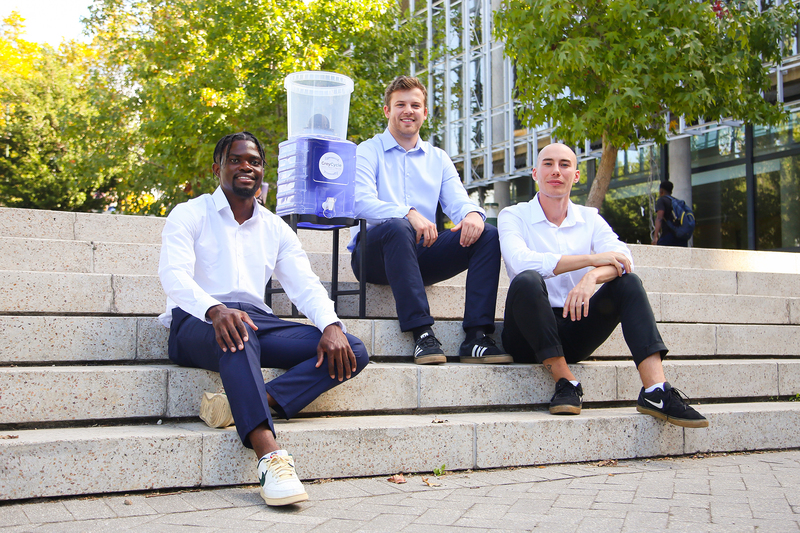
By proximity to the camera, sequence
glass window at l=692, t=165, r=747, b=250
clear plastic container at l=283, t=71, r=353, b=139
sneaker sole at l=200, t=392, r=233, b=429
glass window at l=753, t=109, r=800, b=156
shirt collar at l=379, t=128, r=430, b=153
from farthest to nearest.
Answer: glass window at l=692, t=165, r=747, b=250
glass window at l=753, t=109, r=800, b=156
clear plastic container at l=283, t=71, r=353, b=139
shirt collar at l=379, t=128, r=430, b=153
sneaker sole at l=200, t=392, r=233, b=429

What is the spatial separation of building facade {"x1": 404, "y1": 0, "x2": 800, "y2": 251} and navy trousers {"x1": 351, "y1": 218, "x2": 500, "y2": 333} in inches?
273

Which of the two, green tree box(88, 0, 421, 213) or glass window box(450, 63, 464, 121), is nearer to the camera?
green tree box(88, 0, 421, 213)

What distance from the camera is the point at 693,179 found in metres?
17.5

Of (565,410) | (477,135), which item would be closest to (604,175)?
(565,410)

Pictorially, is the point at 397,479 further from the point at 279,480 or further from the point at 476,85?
the point at 476,85

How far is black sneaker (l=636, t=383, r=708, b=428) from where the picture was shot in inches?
158

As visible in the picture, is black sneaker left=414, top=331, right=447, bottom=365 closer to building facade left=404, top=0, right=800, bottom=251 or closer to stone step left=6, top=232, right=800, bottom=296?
stone step left=6, top=232, right=800, bottom=296

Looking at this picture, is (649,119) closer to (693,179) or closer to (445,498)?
(445,498)

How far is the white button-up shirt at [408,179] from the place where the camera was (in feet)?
16.6

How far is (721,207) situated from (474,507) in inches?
612

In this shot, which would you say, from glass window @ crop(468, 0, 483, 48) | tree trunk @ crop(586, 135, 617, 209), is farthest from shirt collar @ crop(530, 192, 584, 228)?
glass window @ crop(468, 0, 483, 48)

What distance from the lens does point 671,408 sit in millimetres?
4082

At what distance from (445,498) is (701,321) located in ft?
13.5

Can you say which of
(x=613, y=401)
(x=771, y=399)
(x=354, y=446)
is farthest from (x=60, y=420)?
(x=771, y=399)
